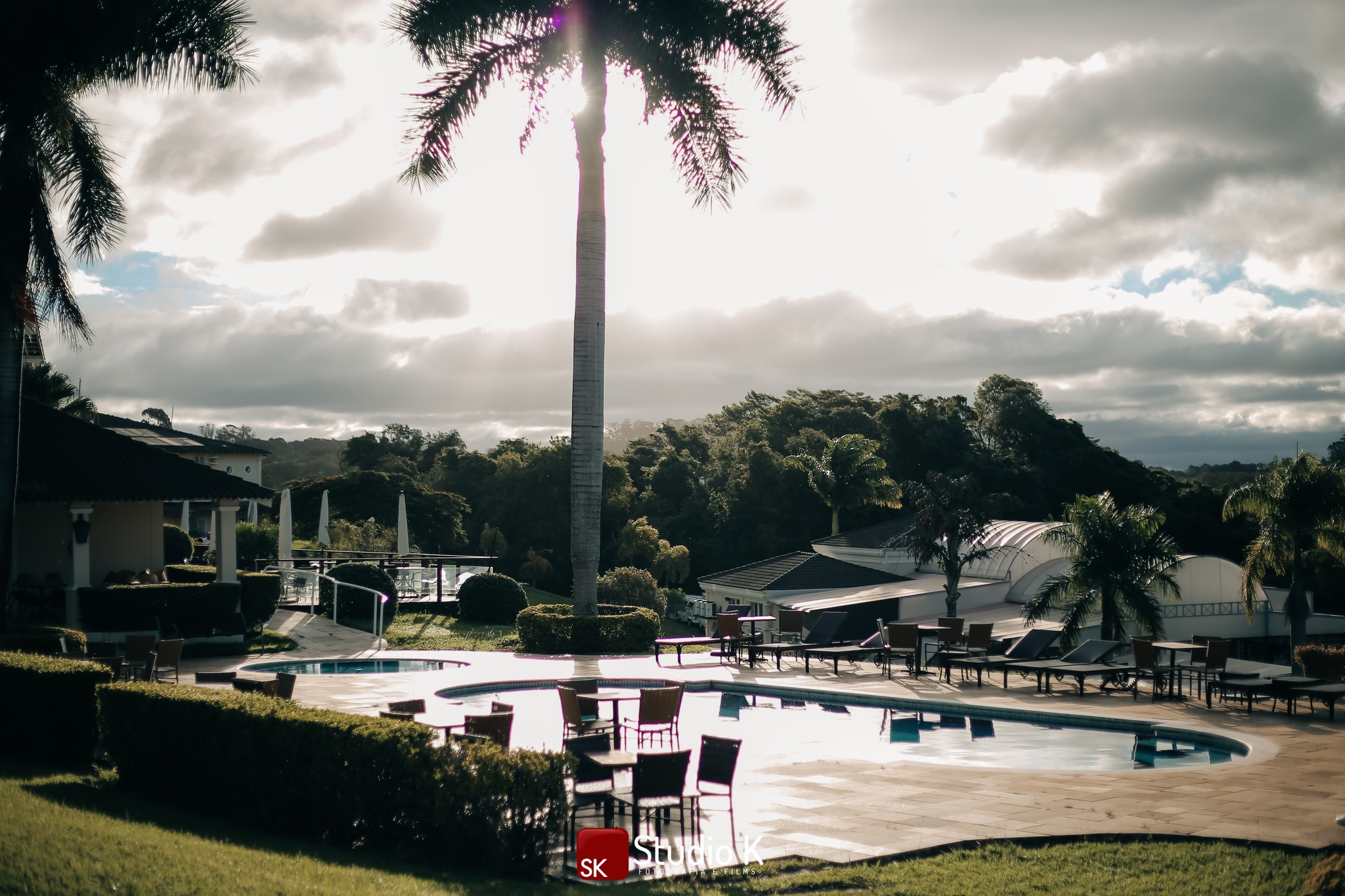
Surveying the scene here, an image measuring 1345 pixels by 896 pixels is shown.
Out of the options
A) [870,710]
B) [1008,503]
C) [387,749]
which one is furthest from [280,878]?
[1008,503]

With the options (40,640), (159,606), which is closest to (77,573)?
(159,606)

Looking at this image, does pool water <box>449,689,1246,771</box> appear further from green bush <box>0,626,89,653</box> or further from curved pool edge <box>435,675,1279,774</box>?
green bush <box>0,626,89,653</box>

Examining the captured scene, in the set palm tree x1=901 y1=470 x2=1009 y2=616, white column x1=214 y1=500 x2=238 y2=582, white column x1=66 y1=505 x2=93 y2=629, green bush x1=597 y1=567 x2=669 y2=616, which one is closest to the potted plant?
palm tree x1=901 y1=470 x2=1009 y2=616

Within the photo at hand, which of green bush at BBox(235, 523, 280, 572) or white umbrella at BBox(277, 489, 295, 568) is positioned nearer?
white umbrella at BBox(277, 489, 295, 568)

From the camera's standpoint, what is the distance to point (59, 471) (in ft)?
74.6

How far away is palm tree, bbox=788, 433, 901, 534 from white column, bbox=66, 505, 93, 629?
40205 mm

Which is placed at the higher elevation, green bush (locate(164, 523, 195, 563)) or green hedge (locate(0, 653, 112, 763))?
green bush (locate(164, 523, 195, 563))

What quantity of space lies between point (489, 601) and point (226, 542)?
340 inches

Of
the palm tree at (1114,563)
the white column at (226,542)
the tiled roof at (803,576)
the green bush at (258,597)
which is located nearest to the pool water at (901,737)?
the palm tree at (1114,563)

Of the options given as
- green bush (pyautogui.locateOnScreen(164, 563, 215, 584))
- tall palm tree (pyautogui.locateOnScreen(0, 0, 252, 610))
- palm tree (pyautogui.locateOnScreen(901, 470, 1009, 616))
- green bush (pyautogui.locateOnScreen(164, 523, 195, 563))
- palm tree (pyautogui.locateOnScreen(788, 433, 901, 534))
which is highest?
tall palm tree (pyautogui.locateOnScreen(0, 0, 252, 610))

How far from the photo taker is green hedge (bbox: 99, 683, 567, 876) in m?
8.02

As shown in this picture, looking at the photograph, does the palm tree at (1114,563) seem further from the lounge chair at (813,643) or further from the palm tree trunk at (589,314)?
the palm tree trunk at (589,314)

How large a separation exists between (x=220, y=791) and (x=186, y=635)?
14501 millimetres

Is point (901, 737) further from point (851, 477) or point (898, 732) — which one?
point (851, 477)
